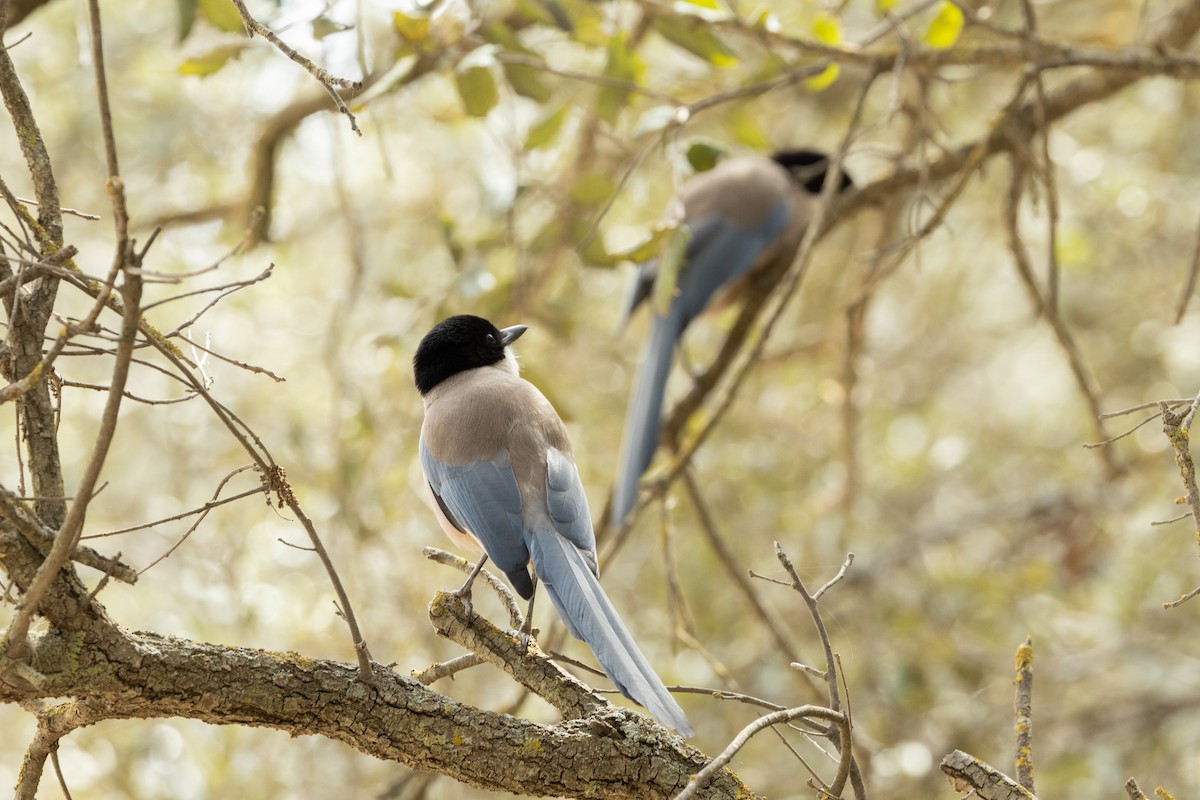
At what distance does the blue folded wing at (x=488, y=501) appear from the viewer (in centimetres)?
228

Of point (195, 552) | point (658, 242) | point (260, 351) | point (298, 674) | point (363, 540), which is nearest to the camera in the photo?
point (298, 674)

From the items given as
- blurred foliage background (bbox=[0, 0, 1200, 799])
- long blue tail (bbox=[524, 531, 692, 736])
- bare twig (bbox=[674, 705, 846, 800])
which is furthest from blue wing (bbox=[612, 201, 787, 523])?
bare twig (bbox=[674, 705, 846, 800])

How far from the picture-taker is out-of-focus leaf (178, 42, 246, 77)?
2967mm

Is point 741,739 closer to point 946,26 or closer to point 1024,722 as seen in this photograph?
point 1024,722

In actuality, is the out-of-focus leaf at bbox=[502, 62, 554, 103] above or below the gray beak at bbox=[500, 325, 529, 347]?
above

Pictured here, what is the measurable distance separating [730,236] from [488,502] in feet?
10.3

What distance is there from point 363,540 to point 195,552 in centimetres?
139

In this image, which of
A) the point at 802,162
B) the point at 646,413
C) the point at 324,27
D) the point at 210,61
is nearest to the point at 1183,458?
the point at 324,27

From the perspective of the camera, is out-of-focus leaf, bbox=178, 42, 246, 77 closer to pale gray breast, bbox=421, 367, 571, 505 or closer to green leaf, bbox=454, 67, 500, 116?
green leaf, bbox=454, 67, 500, 116

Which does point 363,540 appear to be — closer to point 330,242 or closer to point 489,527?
point 489,527

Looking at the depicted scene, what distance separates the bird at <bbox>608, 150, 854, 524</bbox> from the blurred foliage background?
0.28 metres

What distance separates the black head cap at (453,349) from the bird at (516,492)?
0.02m

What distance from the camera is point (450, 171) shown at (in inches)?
233

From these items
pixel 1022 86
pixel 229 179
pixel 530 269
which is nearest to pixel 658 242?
pixel 530 269
